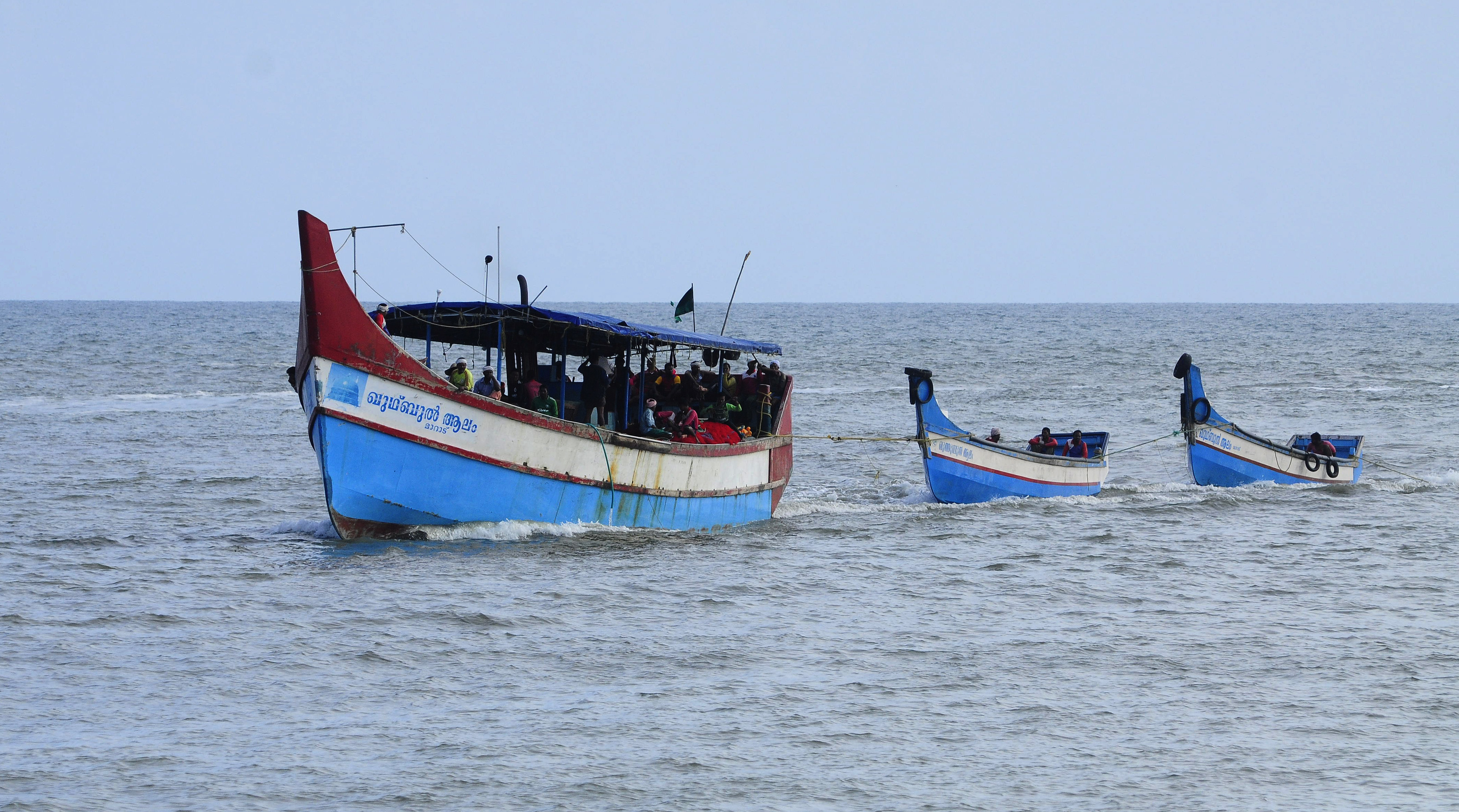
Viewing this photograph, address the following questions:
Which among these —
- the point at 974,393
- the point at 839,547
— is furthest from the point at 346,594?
the point at 974,393

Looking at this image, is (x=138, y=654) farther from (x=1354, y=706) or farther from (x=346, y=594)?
(x=1354, y=706)

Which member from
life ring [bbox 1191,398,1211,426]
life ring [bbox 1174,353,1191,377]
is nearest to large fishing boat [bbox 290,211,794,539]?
life ring [bbox 1174,353,1191,377]

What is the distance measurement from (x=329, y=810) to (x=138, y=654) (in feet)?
14.9

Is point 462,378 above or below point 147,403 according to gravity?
above

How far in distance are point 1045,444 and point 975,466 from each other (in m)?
1.98

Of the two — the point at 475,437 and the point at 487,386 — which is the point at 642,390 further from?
the point at 475,437

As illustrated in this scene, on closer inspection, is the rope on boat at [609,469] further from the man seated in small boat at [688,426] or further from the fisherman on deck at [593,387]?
the man seated in small boat at [688,426]

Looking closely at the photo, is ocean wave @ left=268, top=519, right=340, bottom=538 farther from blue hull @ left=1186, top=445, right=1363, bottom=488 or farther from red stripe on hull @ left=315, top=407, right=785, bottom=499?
blue hull @ left=1186, top=445, right=1363, bottom=488

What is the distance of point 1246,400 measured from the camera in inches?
1908

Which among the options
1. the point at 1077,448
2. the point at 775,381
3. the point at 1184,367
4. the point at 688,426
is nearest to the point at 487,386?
the point at 688,426

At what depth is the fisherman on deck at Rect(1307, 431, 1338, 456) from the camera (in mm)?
27578

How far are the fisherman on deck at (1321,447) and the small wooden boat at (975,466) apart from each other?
5232 mm

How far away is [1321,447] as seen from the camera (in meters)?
27.7

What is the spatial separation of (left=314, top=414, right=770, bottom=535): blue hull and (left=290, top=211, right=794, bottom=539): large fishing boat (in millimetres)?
17
